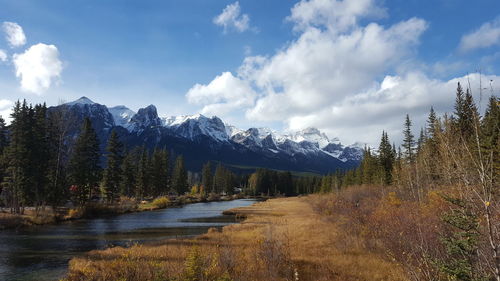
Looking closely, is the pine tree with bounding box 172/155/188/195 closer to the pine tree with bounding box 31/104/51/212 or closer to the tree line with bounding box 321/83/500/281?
the pine tree with bounding box 31/104/51/212

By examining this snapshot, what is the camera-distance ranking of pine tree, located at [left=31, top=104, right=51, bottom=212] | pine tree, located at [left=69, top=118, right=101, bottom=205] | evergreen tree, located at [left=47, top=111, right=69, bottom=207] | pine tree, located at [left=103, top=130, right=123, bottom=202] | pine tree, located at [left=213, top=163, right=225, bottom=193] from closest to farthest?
pine tree, located at [left=31, top=104, right=51, bottom=212] < evergreen tree, located at [left=47, top=111, right=69, bottom=207] < pine tree, located at [left=69, top=118, right=101, bottom=205] < pine tree, located at [left=103, top=130, right=123, bottom=202] < pine tree, located at [left=213, top=163, right=225, bottom=193]

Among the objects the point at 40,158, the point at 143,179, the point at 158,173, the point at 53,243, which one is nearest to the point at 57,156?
the point at 40,158

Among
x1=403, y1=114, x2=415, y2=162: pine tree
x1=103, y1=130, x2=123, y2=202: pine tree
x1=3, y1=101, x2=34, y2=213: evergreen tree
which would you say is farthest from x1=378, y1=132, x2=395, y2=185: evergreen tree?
x1=3, y1=101, x2=34, y2=213: evergreen tree

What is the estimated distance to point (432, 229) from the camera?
15547mm

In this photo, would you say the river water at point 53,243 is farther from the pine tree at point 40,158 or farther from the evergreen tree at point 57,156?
the evergreen tree at point 57,156

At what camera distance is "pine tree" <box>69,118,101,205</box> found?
2349 inches

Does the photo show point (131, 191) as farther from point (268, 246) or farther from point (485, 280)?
point (485, 280)

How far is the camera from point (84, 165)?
61.4m

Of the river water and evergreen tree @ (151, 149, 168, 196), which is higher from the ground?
evergreen tree @ (151, 149, 168, 196)

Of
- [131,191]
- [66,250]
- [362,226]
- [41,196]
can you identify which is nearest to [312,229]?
[362,226]

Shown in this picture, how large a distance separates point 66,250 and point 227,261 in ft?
58.7

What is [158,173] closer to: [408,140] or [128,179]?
[128,179]

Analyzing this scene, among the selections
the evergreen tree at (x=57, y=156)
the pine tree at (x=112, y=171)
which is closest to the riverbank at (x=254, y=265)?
the evergreen tree at (x=57, y=156)

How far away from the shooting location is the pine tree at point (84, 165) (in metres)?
59.7
